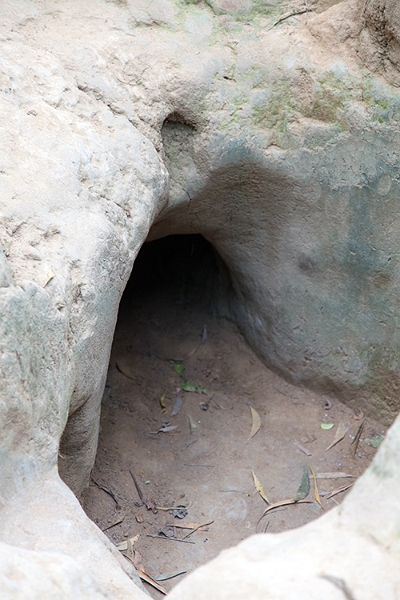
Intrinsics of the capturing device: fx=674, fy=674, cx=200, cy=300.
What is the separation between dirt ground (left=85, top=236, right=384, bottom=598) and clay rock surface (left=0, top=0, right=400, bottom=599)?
181 mm

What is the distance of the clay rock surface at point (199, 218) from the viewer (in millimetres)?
1312

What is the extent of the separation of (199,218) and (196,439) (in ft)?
3.30

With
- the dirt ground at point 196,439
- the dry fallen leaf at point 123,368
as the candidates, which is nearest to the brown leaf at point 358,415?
the dirt ground at point 196,439

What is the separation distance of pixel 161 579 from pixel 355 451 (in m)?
1.06

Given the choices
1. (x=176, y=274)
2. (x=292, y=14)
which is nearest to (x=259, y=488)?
(x=176, y=274)

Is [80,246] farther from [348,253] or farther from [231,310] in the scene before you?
[231,310]

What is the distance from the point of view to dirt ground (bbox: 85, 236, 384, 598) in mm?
2656

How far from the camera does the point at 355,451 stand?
9.84 ft

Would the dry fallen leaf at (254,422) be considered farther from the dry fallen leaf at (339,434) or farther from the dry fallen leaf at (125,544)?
the dry fallen leaf at (125,544)

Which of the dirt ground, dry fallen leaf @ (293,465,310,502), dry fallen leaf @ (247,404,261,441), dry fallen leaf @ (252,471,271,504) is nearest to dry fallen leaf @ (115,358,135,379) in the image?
the dirt ground

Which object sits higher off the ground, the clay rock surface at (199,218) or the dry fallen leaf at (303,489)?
the clay rock surface at (199,218)

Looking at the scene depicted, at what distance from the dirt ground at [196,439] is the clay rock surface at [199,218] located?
0.18 m

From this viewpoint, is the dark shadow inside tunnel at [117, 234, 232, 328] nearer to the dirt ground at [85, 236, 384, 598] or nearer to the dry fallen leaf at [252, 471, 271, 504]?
the dirt ground at [85, 236, 384, 598]

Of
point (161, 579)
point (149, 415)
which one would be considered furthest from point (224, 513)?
point (149, 415)
